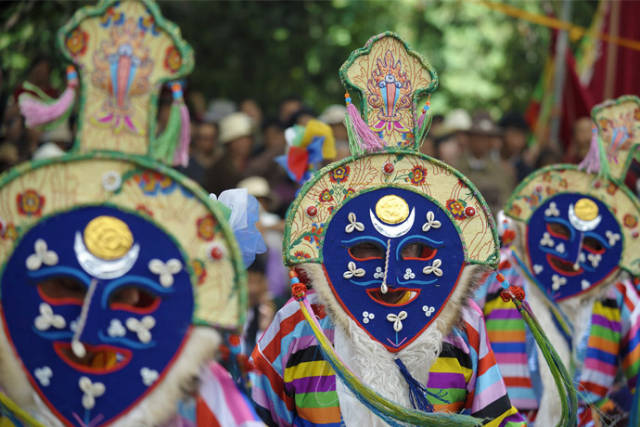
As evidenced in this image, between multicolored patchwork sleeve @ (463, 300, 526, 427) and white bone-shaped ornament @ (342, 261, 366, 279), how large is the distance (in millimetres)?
487

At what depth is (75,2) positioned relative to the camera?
5.81 metres

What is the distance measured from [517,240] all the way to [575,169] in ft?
1.56

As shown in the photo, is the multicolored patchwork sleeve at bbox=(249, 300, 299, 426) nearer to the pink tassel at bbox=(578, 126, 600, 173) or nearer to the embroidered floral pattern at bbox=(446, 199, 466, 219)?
the embroidered floral pattern at bbox=(446, 199, 466, 219)

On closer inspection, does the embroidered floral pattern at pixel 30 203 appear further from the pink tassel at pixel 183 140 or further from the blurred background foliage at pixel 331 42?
the blurred background foliage at pixel 331 42

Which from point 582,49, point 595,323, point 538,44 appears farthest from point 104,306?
point 538,44

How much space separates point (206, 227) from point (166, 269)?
167mm

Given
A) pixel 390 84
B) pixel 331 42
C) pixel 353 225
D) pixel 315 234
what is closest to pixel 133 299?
pixel 315 234

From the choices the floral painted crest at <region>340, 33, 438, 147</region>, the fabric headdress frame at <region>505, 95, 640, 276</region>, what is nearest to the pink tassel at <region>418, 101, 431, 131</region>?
the floral painted crest at <region>340, 33, 438, 147</region>

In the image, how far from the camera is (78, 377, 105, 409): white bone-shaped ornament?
8.29 ft

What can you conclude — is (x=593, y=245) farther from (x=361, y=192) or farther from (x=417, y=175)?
(x=361, y=192)

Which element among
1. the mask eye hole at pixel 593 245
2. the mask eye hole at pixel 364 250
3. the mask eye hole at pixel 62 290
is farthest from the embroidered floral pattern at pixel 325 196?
the mask eye hole at pixel 593 245

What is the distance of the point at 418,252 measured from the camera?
3561 millimetres

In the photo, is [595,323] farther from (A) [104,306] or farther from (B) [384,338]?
(A) [104,306]

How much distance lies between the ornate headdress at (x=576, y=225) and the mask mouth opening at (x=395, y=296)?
1.38m
